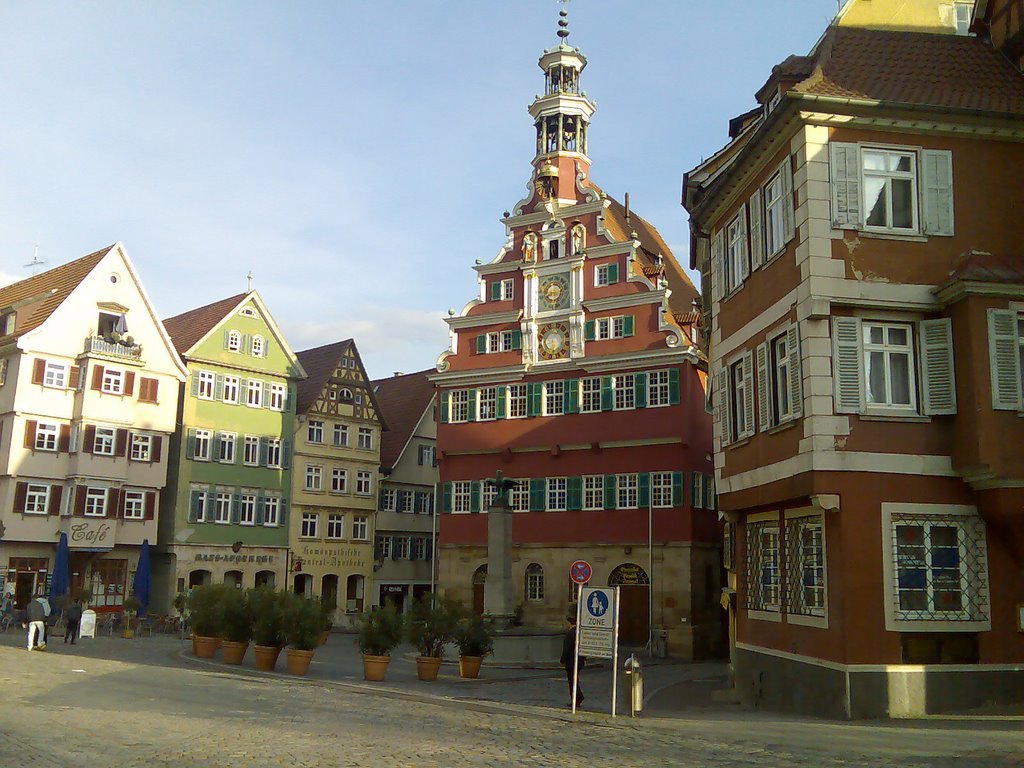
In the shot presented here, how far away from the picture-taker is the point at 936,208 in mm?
17641

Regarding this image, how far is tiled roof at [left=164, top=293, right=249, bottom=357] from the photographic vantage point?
47500 mm

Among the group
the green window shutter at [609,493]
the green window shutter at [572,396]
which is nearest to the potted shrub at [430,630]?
the green window shutter at [609,493]

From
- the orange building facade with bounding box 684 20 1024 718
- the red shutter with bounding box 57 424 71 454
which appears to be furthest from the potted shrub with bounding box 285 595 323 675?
the red shutter with bounding box 57 424 71 454

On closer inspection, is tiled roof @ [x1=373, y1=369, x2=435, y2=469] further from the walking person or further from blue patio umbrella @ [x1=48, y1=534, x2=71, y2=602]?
the walking person

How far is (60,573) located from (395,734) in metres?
28.0

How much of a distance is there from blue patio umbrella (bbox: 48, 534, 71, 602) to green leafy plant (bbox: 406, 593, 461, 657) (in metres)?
19.8

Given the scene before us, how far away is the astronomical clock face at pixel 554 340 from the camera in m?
42.7

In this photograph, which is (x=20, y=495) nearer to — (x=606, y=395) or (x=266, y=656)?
(x=266, y=656)

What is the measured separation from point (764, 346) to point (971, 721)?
7.29 meters

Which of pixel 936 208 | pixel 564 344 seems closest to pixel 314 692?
pixel 936 208

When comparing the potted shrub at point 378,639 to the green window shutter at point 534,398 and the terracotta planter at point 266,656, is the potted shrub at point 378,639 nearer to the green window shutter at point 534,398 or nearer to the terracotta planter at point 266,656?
the terracotta planter at point 266,656

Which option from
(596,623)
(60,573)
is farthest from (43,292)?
(596,623)

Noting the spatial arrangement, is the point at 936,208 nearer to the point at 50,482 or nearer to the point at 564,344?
the point at 564,344

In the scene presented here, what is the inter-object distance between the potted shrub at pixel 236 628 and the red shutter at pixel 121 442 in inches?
753
